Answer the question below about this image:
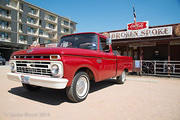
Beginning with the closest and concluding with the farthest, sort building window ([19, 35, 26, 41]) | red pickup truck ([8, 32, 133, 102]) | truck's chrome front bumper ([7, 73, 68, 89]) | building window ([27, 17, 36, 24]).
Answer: truck's chrome front bumper ([7, 73, 68, 89]), red pickup truck ([8, 32, 133, 102]), building window ([19, 35, 26, 41]), building window ([27, 17, 36, 24])

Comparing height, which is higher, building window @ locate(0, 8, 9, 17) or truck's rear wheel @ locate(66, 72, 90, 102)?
building window @ locate(0, 8, 9, 17)

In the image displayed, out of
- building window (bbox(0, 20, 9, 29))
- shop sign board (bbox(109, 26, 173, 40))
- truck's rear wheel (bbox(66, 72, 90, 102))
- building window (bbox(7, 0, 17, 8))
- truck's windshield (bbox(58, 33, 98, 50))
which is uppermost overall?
building window (bbox(7, 0, 17, 8))

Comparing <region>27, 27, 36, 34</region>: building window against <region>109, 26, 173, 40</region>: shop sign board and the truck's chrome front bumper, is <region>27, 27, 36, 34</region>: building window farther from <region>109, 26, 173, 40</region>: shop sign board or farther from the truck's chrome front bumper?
the truck's chrome front bumper

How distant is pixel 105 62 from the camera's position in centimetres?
413

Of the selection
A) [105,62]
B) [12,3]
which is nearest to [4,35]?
[12,3]

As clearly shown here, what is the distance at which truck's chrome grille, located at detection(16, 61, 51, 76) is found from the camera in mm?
2801

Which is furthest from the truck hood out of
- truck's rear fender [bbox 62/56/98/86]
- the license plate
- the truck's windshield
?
the license plate

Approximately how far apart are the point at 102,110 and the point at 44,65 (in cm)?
173

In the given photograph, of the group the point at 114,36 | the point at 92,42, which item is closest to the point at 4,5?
the point at 114,36

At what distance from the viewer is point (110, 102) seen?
3.27 metres

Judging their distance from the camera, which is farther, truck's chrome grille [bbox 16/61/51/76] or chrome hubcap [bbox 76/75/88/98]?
chrome hubcap [bbox 76/75/88/98]

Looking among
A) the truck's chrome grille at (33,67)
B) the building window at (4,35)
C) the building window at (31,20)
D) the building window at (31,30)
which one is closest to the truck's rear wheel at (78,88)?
the truck's chrome grille at (33,67)

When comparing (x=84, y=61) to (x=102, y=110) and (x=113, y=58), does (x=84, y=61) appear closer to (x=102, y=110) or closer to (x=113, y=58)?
(x=102, y=110)

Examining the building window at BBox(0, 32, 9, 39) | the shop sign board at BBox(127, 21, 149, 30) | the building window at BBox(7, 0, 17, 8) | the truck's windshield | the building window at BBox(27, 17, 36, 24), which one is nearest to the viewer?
the truck's windshield
